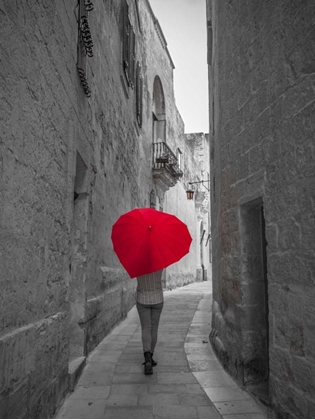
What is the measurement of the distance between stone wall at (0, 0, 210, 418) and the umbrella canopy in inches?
22.2

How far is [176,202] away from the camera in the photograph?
18.5 m

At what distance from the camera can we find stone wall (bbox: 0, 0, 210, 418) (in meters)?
2.23

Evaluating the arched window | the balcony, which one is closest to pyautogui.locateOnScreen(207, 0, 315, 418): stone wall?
the balcony

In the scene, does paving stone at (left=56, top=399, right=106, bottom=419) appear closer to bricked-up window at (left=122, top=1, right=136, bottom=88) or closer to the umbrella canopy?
the umbrella canopy

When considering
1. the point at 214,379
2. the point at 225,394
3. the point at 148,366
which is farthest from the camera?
the point at 148,366

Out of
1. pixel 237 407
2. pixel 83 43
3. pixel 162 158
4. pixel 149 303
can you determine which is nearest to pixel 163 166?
pixel 162 158

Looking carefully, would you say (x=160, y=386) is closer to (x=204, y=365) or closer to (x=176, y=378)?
(x=176, y=378)

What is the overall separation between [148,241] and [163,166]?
9.81 m

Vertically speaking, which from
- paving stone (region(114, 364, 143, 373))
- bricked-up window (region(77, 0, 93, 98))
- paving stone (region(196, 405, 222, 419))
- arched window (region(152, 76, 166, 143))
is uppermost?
arched window (region(152, 76, 166, 143))

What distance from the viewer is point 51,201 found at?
315cm

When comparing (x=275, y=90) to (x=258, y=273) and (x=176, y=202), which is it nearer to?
(x=258, y=273)

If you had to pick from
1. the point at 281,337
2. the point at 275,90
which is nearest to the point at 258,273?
the point at 281,337

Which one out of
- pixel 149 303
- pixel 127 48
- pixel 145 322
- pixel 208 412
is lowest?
pixel 208 412

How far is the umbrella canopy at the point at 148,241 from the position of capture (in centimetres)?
402
